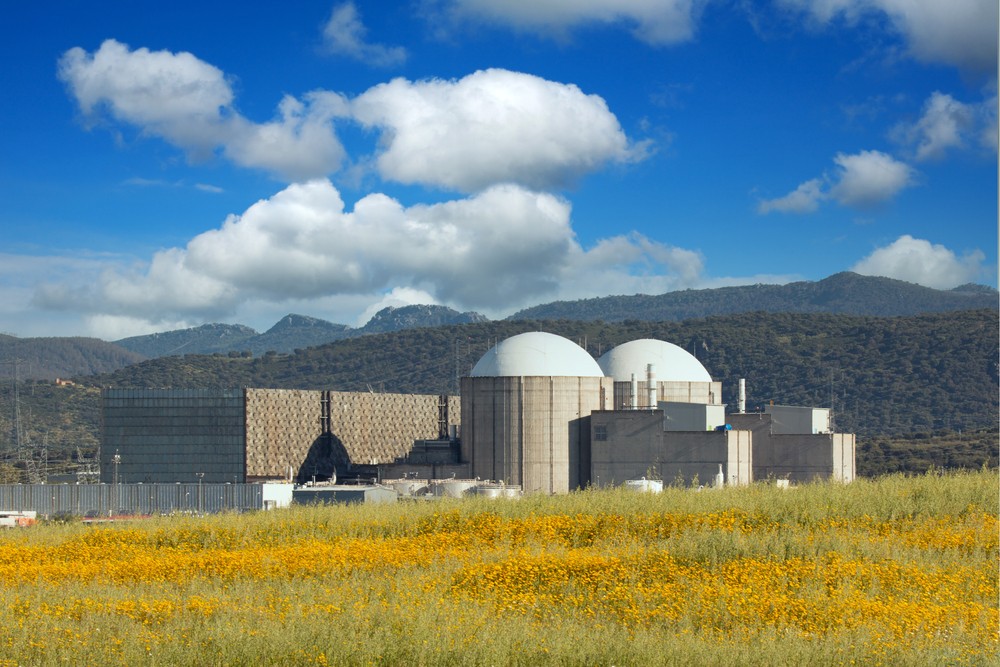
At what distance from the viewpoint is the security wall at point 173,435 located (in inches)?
3457

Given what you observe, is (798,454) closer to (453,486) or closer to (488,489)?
(488,489)

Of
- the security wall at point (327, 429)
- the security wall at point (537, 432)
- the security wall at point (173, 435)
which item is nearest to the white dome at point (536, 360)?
the security wall at point (537, 432)

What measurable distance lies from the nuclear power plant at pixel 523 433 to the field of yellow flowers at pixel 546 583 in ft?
156

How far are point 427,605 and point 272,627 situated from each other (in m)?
2.43

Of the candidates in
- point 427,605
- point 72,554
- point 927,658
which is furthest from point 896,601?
point 72,554

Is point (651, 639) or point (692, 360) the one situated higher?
point (692, 360)

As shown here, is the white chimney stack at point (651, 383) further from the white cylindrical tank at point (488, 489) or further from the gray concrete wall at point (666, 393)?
the white cylindrical tank at point (488, 489)

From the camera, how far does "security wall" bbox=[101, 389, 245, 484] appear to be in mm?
87812

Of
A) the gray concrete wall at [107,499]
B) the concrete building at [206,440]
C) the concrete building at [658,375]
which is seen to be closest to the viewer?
the gray concrete wall at [107,499]

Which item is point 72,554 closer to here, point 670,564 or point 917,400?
point 670,564

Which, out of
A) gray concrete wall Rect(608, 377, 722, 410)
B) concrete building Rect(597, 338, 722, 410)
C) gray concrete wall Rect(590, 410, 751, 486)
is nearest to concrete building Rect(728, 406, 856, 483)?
gray concrete wall Rect(590, 410, 751, 486)

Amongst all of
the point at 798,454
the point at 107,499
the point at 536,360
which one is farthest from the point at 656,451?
the point at 107,499

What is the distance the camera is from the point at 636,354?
304 feet

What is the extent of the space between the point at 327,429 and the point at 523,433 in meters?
25.1
